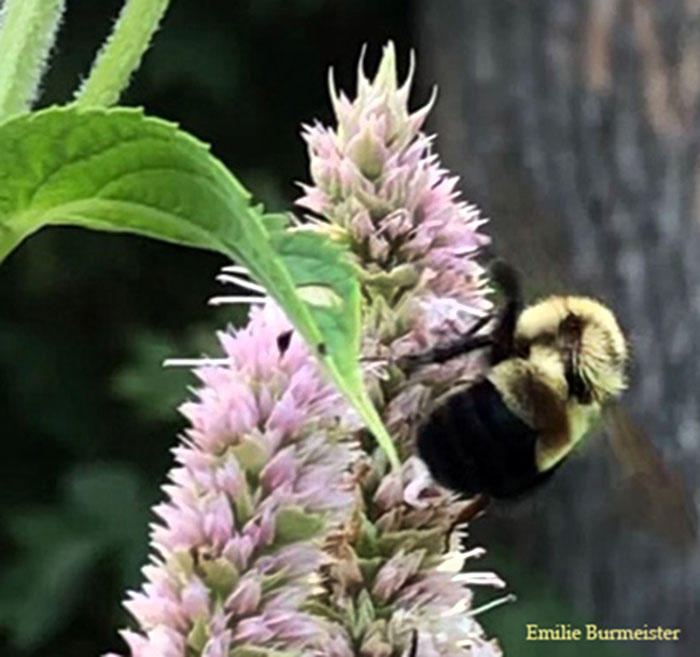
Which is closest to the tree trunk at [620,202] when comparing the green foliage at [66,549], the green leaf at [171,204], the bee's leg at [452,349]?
the green foliage at [66,549]

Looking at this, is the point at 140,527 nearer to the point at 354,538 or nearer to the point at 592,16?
the point at 592,16

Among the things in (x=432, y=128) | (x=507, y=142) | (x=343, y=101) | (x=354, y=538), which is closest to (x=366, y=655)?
(x=354, y=538)

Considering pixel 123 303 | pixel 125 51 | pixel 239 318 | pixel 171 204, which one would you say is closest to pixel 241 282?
pixel 125 51

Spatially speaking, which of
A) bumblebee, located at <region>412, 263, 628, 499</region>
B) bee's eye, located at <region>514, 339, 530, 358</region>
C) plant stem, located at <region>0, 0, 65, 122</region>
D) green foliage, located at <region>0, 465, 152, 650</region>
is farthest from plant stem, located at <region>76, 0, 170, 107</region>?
green foliage, located at <region>0, 465, 152, 650</region>

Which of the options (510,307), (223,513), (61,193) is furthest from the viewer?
(510,307)

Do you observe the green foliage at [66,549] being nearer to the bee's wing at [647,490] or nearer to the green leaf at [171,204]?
the bee's wing at [647,490]
